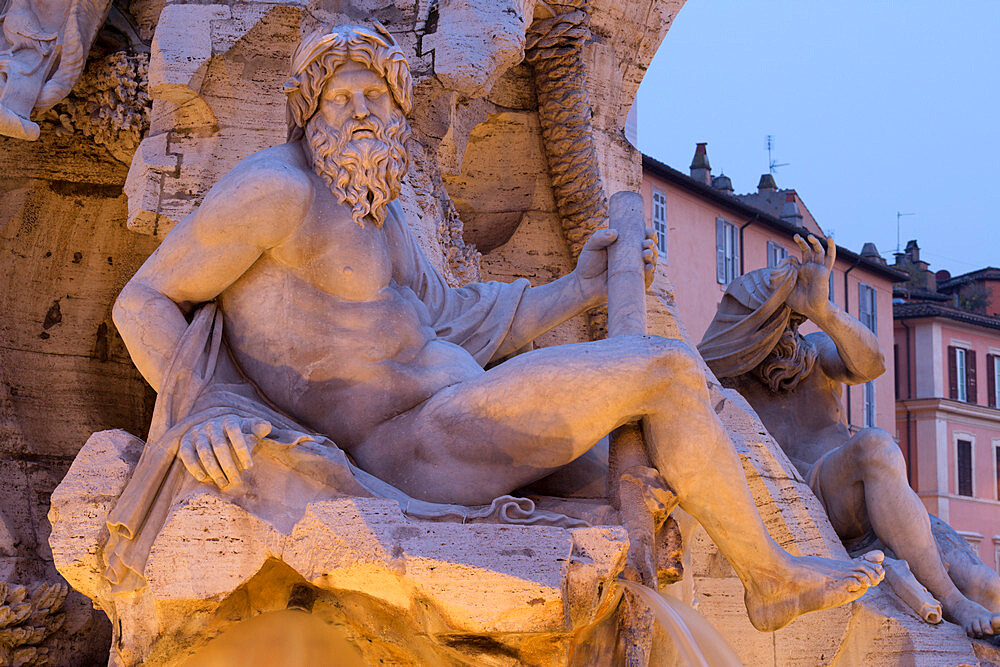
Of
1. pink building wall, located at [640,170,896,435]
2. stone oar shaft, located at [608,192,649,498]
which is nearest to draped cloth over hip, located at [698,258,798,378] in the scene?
stone oar shaft, located at [608,192,649,498]

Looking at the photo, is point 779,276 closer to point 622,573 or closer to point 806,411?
point 806,411

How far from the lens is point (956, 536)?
634 centimetres

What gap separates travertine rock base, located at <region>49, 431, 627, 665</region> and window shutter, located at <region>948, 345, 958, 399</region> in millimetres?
20993

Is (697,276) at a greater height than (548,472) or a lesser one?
greater

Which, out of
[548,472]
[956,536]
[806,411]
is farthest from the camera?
[806,411]

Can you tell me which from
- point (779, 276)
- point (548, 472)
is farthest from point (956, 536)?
point (548, 472)

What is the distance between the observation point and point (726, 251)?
18.7 m

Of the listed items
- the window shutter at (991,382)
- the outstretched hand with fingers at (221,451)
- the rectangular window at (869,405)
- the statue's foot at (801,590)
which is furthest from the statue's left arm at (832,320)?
the window shutter at (991,382)

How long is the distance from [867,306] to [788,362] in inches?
599

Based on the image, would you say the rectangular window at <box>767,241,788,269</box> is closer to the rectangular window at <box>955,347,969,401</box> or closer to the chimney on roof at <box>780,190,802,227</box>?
the chimney on roof at <box>780,190,802,227</box>

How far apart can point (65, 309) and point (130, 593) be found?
2819 mm

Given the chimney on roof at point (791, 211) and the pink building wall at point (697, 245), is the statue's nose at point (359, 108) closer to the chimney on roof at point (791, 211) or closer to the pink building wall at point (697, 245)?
the pink building wall at point (697, 245)

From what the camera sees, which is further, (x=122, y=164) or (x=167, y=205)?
(x=122, y=164)

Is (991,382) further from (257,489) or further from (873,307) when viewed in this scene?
(257,489)
